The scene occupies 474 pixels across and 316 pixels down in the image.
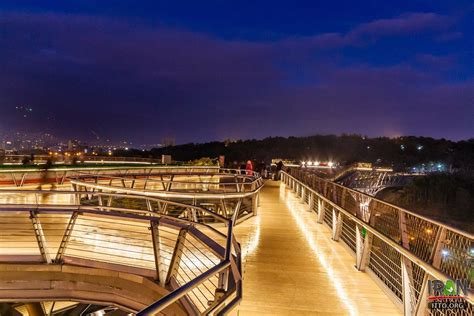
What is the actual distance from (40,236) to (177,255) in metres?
2.54

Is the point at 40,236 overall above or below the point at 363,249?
above

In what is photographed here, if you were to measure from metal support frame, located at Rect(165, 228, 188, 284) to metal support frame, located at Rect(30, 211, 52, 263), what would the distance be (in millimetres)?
2183

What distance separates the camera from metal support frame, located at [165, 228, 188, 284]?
15.2 ft

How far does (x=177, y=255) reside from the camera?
4.90m

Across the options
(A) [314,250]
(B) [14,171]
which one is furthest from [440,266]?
(B) [14,171]

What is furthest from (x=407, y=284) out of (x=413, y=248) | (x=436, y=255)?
(x=436, y=255)

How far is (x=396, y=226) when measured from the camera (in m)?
5.16

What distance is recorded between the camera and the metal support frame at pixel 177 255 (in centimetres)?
462

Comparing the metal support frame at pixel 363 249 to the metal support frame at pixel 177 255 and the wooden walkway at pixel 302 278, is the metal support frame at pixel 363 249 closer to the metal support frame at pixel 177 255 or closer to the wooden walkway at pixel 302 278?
the wooden walkway at pixel 302 278

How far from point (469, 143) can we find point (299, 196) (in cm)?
12815

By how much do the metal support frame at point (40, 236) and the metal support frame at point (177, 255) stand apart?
7.16 ft

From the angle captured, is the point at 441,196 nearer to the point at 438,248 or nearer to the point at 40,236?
the point at 438,248

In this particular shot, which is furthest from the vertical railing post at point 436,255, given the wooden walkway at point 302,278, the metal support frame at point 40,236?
the metal support frame at point 40,236

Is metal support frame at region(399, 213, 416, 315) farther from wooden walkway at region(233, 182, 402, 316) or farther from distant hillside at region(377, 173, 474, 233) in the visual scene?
distant hillside at region(377, 173, 474, 233)
